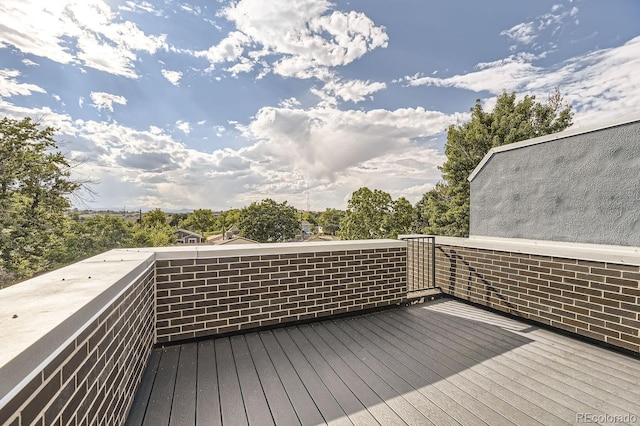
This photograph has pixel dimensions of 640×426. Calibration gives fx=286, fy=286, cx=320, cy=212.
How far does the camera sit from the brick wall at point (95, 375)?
811 mm

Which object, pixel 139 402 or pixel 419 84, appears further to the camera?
pixel 419 84

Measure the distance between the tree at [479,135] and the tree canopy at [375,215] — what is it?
5.69 metres

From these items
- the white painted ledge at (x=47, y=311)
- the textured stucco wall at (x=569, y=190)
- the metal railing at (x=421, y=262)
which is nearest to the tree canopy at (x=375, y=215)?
the metal railing at (x=421, y=262)

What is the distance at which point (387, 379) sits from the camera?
2.27m

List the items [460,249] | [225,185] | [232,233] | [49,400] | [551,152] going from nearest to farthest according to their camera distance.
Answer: [49,400]
[551,152]
[460,249]
[225,185]
[232,233]

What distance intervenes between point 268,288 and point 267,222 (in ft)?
124

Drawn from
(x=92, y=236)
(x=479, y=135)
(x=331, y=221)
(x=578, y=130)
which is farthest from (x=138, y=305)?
(x=331, y=221)

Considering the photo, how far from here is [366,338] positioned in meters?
3.01

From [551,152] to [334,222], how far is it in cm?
4228

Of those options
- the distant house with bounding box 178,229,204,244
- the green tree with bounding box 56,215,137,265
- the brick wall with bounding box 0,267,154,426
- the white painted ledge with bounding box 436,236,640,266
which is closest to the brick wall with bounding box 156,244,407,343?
the brick wall with bounding box 0,267,154,426

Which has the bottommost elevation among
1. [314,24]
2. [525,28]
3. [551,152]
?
[551,152]

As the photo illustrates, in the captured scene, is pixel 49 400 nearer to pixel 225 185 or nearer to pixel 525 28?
pixel 525 28

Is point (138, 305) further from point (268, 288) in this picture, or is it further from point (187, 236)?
point (187, 236)

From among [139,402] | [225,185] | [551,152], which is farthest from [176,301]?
[225,185]
